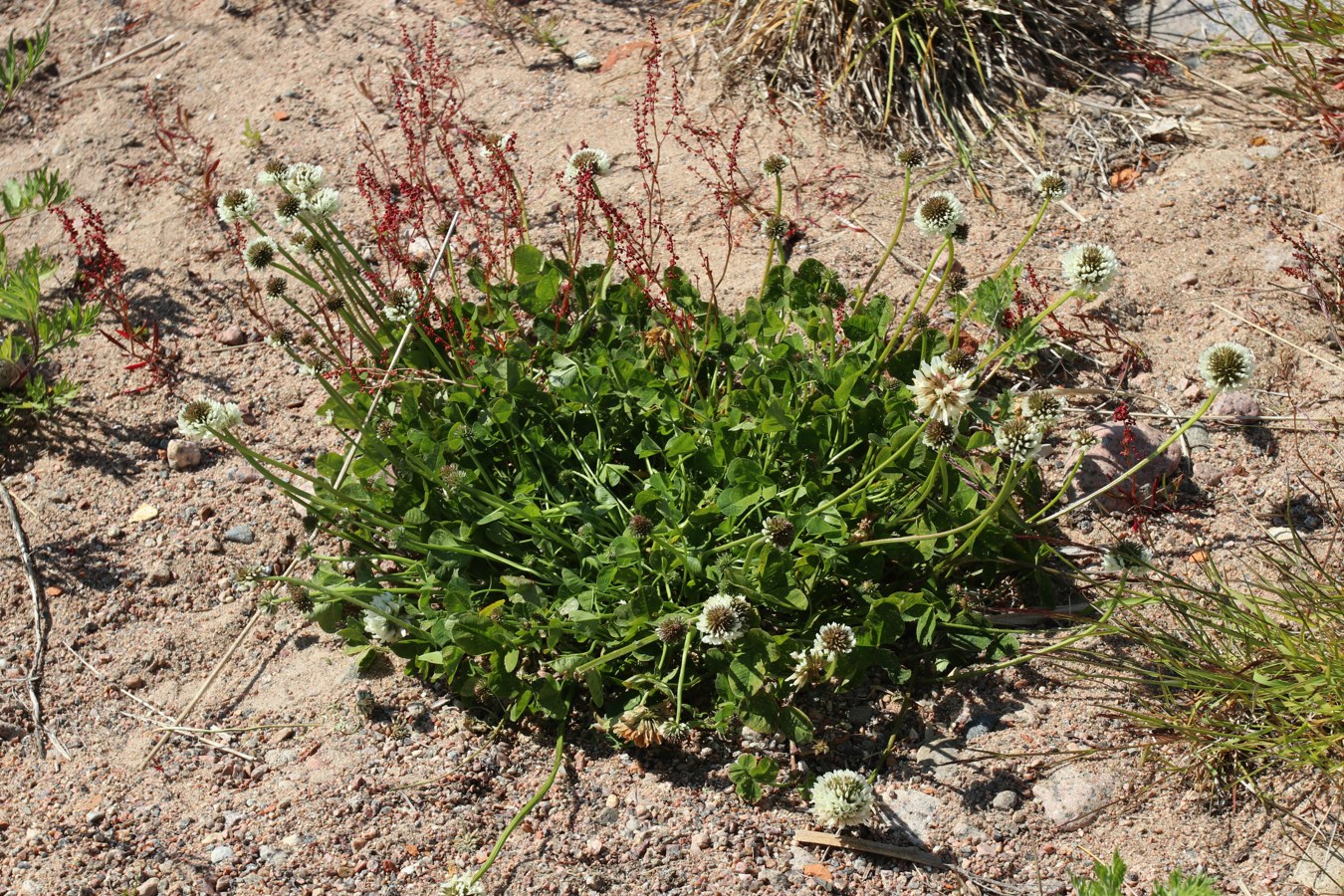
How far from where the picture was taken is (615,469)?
3.28 metres

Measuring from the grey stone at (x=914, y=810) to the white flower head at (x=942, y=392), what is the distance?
3.00ft

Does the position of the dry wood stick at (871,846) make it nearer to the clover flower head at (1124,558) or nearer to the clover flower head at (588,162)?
the clover flower head at (1124,558)

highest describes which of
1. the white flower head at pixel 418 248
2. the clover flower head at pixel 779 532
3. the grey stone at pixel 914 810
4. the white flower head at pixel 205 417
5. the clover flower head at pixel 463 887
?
the white flower head at pixel 418 248

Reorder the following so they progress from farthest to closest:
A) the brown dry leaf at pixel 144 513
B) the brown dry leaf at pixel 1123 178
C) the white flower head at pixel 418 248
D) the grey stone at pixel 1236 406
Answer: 1. the brown dry leaf at pixel 1123 178
2. the white flower head at pixel 418 248
3. the brown dry leaf at pixel 144 513
4. the grey stone at pixel 1236 406

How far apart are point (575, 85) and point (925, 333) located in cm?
247

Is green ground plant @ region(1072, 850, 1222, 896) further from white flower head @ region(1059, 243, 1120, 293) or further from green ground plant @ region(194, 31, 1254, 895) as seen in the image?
white flower head @ region(1059, 243, 1120, 293)

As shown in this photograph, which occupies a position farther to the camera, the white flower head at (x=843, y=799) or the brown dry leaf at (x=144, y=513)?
the brown dry leaf at (x=144, y=513)

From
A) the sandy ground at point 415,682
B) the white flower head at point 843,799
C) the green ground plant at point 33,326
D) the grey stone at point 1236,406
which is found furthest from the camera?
the green ground plant at point 33,326

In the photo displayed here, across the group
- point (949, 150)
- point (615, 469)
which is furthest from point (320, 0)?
point (615, 469)

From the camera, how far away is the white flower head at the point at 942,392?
264 centimetres

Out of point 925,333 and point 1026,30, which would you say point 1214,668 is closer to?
point 925,333

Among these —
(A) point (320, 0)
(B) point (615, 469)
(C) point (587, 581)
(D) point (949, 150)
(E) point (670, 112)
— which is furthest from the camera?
(A) point (320, 0)

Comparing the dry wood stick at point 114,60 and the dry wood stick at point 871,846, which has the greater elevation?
the dry wood stick at point 114,60

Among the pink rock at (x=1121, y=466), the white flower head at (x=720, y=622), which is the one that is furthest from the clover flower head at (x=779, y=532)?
the pink rock at (x=1121, y=466)
